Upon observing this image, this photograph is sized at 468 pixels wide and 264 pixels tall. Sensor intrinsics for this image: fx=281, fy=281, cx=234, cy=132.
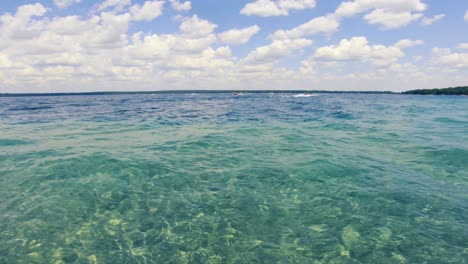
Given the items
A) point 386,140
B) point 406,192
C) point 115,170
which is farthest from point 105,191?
point 386,140

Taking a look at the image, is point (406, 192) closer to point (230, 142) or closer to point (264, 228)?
point (264, 228)

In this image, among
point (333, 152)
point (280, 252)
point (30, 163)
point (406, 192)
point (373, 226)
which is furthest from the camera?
point (333, 152)

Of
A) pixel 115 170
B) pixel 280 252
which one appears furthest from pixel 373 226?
pixel 115 170

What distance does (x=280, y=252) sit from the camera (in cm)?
852

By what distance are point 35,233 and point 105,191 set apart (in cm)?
377

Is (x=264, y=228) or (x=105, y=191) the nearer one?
(x=264, y=228)

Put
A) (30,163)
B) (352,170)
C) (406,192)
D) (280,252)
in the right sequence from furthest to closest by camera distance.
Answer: (30,163) < (352,170) < (406,192) < (280,252)

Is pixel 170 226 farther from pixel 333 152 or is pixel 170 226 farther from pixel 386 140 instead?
pixel 386 140

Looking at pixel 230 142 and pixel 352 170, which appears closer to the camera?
pixel 352 170

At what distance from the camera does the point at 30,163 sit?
58.3ft

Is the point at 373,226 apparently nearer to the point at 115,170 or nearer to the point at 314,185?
the point at 314,185

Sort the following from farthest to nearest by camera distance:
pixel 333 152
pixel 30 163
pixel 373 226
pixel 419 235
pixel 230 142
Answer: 1. pixel 230 142
2. pixel 333 152
3. pixel 30 163
4. pixel 373 226
5. pixel 419 235

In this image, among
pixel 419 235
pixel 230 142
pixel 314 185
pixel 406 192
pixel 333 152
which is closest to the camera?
pixel 419 235

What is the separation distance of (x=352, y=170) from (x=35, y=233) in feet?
49.1
